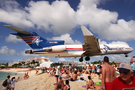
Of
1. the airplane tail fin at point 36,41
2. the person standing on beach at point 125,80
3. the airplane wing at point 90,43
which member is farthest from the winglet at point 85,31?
the person standing on beach at point 125,80

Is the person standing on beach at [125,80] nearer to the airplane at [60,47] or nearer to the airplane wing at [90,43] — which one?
the airplane wing at [90,43]

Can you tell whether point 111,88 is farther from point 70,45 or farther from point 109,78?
point 70,45

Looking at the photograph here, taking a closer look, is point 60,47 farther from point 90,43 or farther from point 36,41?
point 90,43

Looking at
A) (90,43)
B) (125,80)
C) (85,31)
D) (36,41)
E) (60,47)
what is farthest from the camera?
(36,41)

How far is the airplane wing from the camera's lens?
12.6 meters

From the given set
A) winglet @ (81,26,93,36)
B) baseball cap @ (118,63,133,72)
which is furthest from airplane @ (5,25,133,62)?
baseball cap @ (118,63,133,72)

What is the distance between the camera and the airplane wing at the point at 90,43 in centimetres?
1261

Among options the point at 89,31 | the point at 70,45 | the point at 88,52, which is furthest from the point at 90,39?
the point at 70,45

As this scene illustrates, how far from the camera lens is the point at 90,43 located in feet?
46.6

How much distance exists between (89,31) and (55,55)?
733cm

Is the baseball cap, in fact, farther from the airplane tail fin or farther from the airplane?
the airplane tail fin

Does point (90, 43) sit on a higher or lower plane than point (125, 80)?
higher

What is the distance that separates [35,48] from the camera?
15.2 meters

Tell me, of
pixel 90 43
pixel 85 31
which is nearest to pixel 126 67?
pixel 85 31
